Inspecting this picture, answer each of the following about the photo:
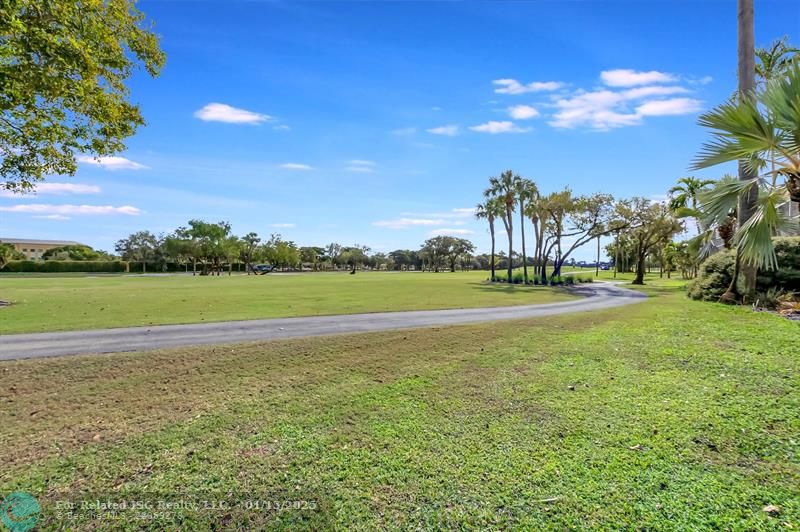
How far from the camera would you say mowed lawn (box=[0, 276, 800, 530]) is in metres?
2.93

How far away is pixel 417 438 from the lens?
13.3 feet

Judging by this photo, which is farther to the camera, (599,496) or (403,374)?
(403,374)

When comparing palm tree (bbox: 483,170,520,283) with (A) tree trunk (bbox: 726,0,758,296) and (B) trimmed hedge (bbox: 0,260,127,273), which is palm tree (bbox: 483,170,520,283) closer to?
(A) tree trunk (bbox: 726,0,758,296)

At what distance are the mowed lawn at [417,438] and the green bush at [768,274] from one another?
6764mm

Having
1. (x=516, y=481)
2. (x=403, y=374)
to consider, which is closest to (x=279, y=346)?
(x=403, y=374)

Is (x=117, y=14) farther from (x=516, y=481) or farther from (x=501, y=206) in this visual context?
(x=501, y=206)

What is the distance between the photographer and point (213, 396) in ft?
17.2

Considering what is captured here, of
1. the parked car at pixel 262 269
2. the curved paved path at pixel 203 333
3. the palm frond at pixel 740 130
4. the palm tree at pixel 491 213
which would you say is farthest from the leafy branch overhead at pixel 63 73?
the parked car at pixel 262 269

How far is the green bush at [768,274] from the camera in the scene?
11766 millimetres

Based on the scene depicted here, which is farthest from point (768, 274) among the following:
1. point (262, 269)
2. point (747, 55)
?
point (262, 269)

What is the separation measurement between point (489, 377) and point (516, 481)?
278 cm

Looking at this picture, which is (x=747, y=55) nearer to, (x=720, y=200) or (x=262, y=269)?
(x=720, y=200)

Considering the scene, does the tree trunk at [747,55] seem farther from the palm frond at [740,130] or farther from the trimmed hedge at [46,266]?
the trimmed hedge at [46,266]

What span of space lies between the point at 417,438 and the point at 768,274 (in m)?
14.7
